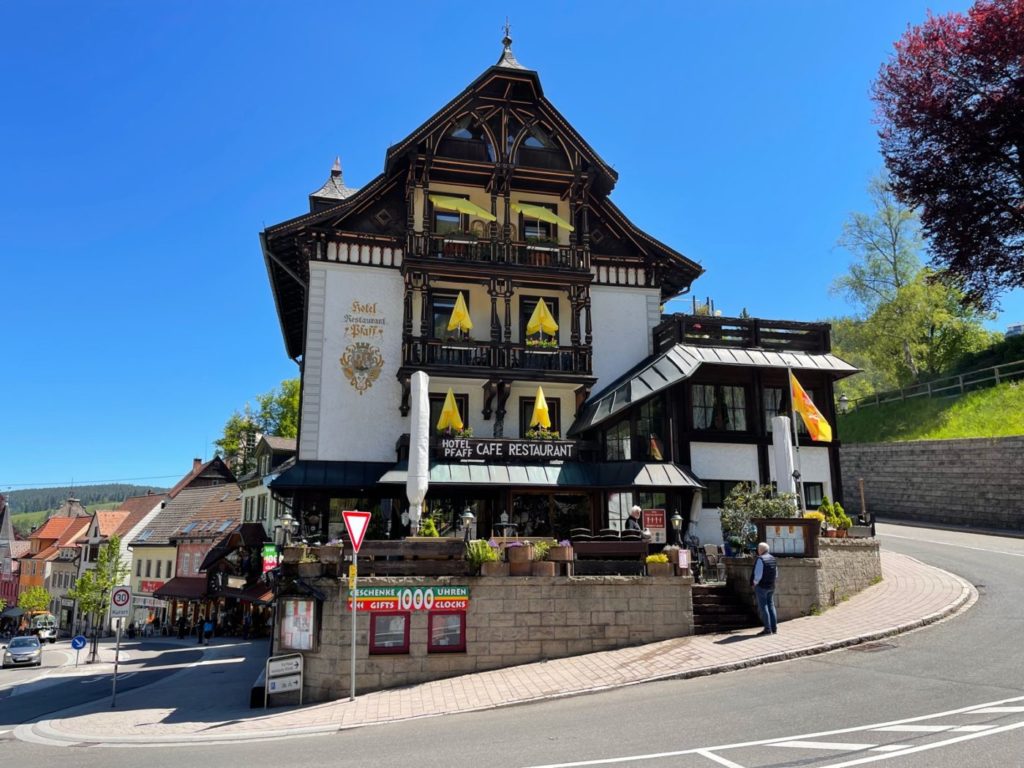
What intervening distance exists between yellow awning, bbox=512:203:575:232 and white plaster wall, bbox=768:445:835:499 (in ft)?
37.0

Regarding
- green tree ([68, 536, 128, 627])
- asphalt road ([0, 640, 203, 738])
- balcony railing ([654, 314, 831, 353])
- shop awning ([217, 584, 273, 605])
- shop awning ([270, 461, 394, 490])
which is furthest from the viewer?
green tree ([68, 536, 128, 627])

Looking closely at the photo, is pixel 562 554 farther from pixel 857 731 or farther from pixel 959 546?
pixel 959 546

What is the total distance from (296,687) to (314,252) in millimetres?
15209

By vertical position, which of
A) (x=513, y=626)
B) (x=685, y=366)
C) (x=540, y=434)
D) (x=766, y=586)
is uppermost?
(x=685, y=366)

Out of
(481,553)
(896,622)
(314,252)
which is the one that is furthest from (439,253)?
(896,622)

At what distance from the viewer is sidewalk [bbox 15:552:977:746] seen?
12047mm

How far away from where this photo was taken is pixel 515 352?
82.2ft

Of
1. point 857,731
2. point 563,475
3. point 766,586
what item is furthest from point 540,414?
point 857,731

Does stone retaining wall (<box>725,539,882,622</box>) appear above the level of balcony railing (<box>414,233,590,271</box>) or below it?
below

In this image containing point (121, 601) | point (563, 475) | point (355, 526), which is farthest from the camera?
point (563, 475)

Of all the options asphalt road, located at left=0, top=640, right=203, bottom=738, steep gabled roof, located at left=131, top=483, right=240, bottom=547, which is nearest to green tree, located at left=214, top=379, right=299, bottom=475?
steep gabled roof, located at left=131, top=483, right=240, bottom=547

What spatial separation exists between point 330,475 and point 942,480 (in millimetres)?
25672

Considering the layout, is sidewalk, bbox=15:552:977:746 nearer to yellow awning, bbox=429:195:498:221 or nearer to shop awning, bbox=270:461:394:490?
shop awning, bbox=270:461:394:490

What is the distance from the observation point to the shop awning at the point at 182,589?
3291 centimetres
